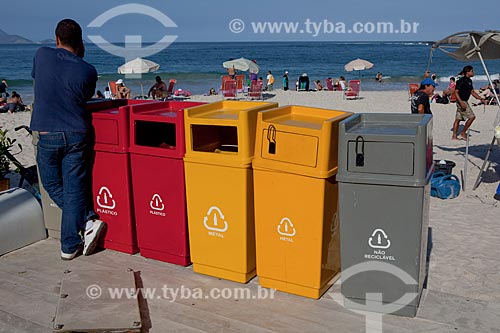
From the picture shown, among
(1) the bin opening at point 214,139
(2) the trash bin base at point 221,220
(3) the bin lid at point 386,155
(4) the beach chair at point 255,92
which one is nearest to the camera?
(3) the bin lid at point 386,155

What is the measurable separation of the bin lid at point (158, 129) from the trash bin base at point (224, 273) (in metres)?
0.87

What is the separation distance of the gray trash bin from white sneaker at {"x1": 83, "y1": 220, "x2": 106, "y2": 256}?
2.05 meters

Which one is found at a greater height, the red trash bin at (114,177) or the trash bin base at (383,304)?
the red trash bin at (114,177)

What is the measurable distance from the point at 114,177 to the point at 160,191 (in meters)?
0.47

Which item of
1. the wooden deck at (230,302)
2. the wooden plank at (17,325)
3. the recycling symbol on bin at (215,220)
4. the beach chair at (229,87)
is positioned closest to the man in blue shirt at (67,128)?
the wooden deck at (230,302)

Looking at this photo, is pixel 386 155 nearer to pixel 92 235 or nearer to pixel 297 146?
pixel 297 146

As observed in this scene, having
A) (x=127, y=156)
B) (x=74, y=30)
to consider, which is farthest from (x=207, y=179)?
(x=74, y=30)

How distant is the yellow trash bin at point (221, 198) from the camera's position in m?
3.54

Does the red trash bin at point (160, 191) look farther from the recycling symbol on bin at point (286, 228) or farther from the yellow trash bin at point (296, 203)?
the recycling symbol on bin at point (286, 228)

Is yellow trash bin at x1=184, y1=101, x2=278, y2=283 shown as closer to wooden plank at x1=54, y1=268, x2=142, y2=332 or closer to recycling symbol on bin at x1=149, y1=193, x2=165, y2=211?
recycling symbol on bin at x1=149, y1=193, x2=165, y2=211

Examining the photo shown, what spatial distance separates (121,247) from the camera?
14.1ft

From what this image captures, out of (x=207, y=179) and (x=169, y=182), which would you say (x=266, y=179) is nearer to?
(x=207, y=179)

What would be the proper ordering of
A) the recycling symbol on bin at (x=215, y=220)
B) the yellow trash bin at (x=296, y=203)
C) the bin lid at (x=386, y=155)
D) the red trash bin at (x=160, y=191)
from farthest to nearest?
the red trash bin at (x=160, y=191) → the recycling symbol on bin at (x=215, y=220) → the yellow trash bin at (x=296, y=203) → the bin lid at (x=386, y=155)

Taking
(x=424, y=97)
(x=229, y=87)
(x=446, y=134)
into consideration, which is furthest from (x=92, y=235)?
(x=229, y=87)
